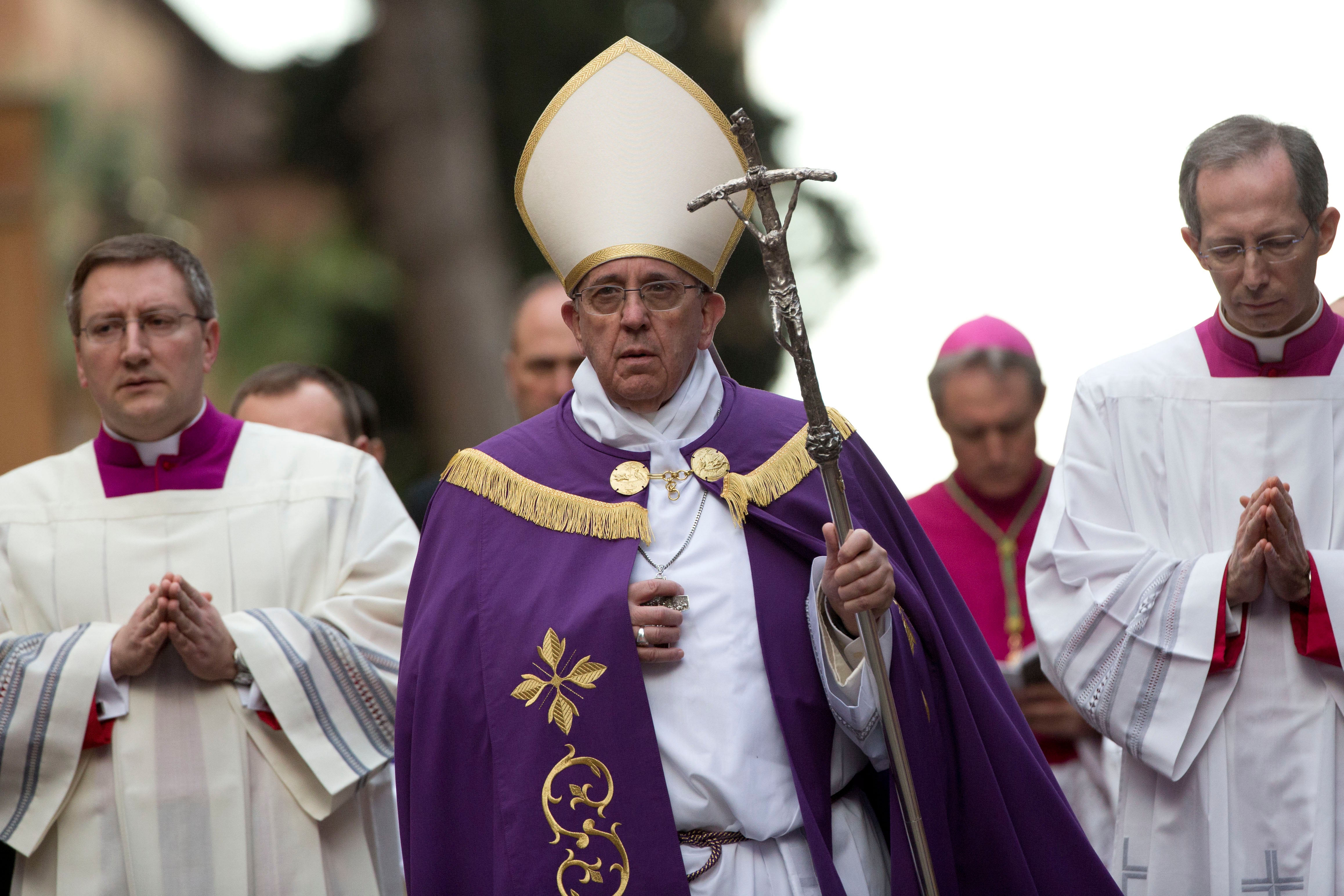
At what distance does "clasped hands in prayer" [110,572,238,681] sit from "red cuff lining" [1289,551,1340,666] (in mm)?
2851

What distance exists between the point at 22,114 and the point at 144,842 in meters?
9.19

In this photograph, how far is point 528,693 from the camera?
3.79 metres

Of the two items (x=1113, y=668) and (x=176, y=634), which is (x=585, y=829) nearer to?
(x=176, y=634)

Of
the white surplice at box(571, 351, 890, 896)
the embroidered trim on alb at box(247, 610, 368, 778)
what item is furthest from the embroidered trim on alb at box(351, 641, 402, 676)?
the white surplice at box(571, 351, 890, 896)

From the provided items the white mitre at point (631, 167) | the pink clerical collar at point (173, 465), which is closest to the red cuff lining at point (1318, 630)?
the white mitre at point (631, 167)

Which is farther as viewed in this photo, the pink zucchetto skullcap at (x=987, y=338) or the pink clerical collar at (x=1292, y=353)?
the pink zucchetto skullcap at (x=987, y=338)

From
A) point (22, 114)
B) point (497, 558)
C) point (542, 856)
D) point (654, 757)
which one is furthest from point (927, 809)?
point (22, 114)

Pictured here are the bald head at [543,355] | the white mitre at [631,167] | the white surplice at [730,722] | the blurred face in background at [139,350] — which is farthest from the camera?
the bald head at [543,355]

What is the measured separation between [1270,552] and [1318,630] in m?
0.24

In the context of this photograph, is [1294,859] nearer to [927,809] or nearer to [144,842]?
[927,809]

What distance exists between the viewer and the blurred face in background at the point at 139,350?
4824 mm

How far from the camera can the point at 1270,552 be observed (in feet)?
13.9

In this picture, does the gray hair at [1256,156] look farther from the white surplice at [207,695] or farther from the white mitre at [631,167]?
the white surplice at [207,695]

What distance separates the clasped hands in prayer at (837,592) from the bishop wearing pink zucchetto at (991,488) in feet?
6.55
